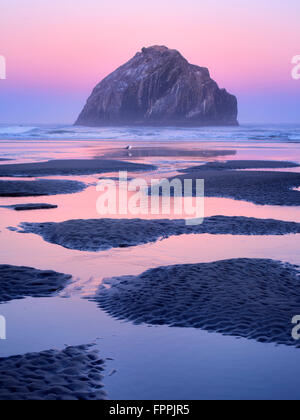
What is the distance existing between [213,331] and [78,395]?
2.28 m

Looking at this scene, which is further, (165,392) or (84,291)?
(84,291)

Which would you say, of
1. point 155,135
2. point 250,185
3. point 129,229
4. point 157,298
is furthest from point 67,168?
point 155,135

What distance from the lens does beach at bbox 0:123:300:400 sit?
18.5ft

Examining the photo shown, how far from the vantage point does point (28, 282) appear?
8.76 metres

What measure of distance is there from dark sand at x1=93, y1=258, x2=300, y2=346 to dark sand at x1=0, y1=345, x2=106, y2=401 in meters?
1.40

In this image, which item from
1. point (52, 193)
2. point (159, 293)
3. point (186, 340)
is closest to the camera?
point (186, 340)

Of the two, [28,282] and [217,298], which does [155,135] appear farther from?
[217,298]

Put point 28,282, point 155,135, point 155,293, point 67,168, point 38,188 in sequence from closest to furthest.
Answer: point 155,293 < point 28,282 < point 38,188 < point 67,168 < point 155,135

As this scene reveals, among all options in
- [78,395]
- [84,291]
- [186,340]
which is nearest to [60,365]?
[78,395]

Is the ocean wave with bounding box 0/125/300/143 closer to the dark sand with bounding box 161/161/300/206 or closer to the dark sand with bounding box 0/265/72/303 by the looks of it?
the dark sand with bounding box 161/161/300/206

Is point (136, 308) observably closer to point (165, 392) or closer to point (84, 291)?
point (84, 291)

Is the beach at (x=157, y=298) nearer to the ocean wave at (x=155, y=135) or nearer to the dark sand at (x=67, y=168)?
the dark sand at (x=67, y=168)

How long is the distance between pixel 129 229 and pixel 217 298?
528 centimetres

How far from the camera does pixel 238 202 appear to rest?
17.9 metres
